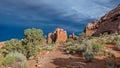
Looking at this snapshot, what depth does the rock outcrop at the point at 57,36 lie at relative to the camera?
68562 mm

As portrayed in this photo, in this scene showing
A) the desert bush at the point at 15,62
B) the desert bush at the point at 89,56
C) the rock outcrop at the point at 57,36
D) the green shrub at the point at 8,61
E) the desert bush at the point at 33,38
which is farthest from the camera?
the rock outcrop at the point at 57,36

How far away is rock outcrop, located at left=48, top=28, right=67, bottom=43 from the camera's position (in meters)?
68.6

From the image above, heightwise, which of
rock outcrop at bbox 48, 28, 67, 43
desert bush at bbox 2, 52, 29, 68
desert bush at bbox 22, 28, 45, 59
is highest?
rock outcrop at bbox 48, 28, 67, 43

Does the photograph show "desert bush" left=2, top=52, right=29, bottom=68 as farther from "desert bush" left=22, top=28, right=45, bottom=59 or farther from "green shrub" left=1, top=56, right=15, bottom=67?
"desert bush" left=22, top=28, right=45, bottom=59

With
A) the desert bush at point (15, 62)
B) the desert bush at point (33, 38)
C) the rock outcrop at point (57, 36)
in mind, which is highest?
the rock outcrop at point (57, 36)

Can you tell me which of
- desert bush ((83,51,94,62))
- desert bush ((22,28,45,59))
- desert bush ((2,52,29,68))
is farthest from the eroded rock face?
desert bush ((2,52,29,68))

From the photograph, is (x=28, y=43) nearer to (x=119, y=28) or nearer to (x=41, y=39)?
(x=41, y=39)

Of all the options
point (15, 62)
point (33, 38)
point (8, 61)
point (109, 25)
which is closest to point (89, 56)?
point (15, 62)

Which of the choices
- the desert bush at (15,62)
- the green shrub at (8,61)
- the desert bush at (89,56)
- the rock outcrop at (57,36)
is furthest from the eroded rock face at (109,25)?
the green shrub at (8,61)

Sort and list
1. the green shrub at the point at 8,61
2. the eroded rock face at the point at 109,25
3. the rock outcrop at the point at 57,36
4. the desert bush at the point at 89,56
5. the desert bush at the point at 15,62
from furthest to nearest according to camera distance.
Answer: the rock outcrop at the point at 57,36, the eroded rock face at the point at 109,25, the desert bush at the point at 89,56, the green shrub at the point at 8,61, the desert bush at the point at 15,62

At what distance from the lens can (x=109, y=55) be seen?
21.1 metres

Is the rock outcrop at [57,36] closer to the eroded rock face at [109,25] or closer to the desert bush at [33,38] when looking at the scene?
the eroded rock face at [109,25]

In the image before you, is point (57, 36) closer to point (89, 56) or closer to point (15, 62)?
point (89, 56)

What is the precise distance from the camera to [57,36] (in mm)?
68812
